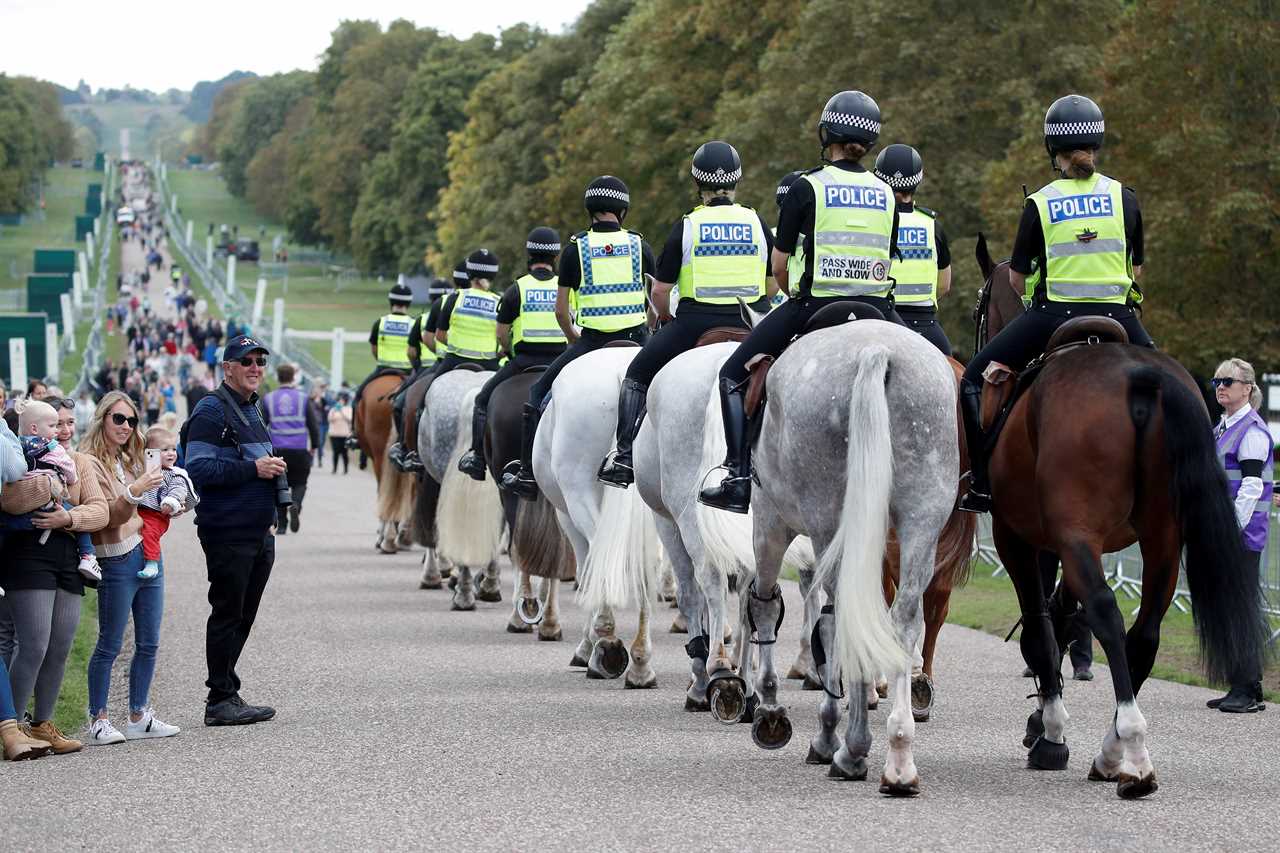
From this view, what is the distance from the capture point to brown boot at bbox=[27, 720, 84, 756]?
1044 centimetres

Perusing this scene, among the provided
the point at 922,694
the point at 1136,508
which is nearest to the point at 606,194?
the point at 922,694

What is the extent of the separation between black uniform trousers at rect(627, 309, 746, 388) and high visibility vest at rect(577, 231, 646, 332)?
Answer: 1351mm

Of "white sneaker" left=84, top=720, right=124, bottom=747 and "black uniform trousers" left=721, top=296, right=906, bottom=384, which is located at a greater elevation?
"black uniform trousers" left=721, top=296, right=906, bottom=384

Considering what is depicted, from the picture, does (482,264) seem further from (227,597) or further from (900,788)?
(900,788)

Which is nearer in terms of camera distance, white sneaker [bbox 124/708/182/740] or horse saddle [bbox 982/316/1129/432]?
horse saddle [bbox 982/316/1129/432]

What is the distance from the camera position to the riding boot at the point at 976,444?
9.74 meters

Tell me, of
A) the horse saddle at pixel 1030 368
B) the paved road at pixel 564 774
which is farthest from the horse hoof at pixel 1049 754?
the horse saddle at pixel 1030 368

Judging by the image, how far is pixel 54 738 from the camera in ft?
34.4

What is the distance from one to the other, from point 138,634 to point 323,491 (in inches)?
1145

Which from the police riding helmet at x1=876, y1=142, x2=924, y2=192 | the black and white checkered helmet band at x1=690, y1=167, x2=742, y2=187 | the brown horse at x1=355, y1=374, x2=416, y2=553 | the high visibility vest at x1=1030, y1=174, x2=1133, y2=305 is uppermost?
the police riding helmet at x1=876, y1=142, x2=924, y2=192

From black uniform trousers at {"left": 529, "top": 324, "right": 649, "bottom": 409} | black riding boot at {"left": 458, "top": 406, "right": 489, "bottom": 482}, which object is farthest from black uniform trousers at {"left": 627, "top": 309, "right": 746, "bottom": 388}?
black riding boot at {"left": 458, "top": 406, "right": 489, "bottom": 482}

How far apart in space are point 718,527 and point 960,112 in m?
31.6

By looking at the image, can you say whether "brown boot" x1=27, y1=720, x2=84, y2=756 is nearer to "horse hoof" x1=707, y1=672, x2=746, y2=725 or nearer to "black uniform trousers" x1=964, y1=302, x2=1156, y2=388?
"horse hoof" x1=707, y1=672, x2=746, y2=725

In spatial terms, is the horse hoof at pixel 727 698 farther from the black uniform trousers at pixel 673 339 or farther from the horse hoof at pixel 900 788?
the horse hoof at pixel 900 788
